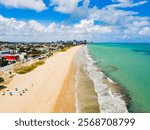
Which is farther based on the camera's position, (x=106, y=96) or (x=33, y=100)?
(x=106, y=96)

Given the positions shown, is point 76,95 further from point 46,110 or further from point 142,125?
point 142,125

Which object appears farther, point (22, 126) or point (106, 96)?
point (106, 96)

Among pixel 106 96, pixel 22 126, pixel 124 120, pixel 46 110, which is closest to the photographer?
pixel 22 126

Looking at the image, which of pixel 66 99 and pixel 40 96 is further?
pixel 40 96

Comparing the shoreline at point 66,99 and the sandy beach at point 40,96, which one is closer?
the shoreline at point 66,99

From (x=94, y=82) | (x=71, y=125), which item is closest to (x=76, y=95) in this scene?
(x=94, y=82)

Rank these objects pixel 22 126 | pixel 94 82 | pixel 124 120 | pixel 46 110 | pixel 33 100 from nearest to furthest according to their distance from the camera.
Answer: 1. pixel 22 126
2. pixel 124 120
3. pixel 46 110
4. pixel 33 100
5. pixel 94 82

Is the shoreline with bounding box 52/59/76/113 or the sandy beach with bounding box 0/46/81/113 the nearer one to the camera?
the shoreline with bounding box 52/59/76/113

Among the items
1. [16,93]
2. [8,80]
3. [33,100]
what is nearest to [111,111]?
[33,100]

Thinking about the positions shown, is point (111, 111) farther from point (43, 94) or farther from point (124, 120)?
point (43, 94)
